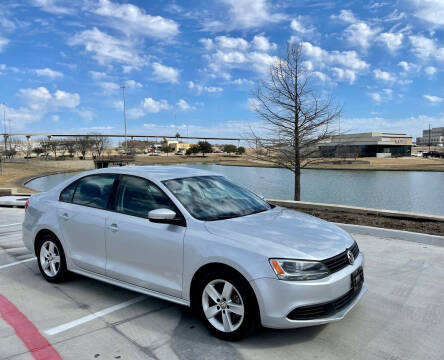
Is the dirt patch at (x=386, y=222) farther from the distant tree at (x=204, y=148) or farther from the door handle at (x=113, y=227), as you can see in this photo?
the distant tree at (x=204, y=148)

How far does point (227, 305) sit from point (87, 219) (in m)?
2.13

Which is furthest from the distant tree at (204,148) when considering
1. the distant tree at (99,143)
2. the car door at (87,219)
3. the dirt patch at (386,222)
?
the car door at (87,219)

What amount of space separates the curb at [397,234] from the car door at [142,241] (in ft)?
17.4

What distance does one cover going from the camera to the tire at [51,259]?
15.8ft

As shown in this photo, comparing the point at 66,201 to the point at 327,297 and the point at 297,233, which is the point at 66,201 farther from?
the point at 327,297

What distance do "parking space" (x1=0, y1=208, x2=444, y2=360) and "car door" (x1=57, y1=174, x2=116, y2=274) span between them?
1.59 ft

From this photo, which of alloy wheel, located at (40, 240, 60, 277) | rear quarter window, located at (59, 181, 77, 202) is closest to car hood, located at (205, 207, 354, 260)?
rear quarter window, located at (59, 181, 77, 202)

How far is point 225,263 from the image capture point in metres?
3.22

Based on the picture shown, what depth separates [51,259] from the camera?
4957 mm

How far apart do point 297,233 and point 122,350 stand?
189cm

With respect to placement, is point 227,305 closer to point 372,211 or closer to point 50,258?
point 50,258

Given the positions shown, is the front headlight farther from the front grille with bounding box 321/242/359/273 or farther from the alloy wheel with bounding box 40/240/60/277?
the alloy wheel with bounding box 40/240/60/277

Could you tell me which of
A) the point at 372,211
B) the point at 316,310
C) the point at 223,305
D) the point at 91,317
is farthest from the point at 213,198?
the point at 372,211

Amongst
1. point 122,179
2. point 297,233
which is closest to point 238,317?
point 297,233
